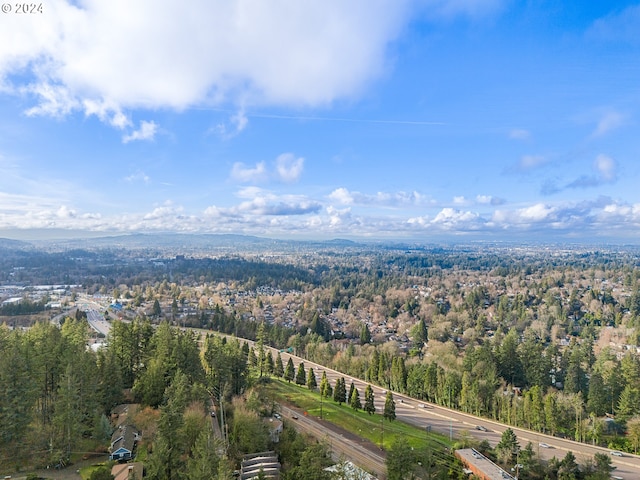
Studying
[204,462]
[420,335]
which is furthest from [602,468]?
[420,335]

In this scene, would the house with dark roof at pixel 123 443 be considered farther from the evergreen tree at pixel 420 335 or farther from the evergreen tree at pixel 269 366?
the evergreen tree at pixel 420 335

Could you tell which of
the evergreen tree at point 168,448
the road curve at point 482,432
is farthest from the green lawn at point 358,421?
the evergreen tree at point 168,448

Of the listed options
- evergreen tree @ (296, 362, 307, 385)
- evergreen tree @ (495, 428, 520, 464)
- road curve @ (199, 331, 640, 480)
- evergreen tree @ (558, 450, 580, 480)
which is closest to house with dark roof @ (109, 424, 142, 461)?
evergreen tree @ (296, 362, 307, 385)

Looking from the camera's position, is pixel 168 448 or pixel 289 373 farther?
pixel 289 373

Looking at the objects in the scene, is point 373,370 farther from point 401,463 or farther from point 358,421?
point 401,463

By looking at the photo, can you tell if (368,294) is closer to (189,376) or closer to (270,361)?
(270,361)
